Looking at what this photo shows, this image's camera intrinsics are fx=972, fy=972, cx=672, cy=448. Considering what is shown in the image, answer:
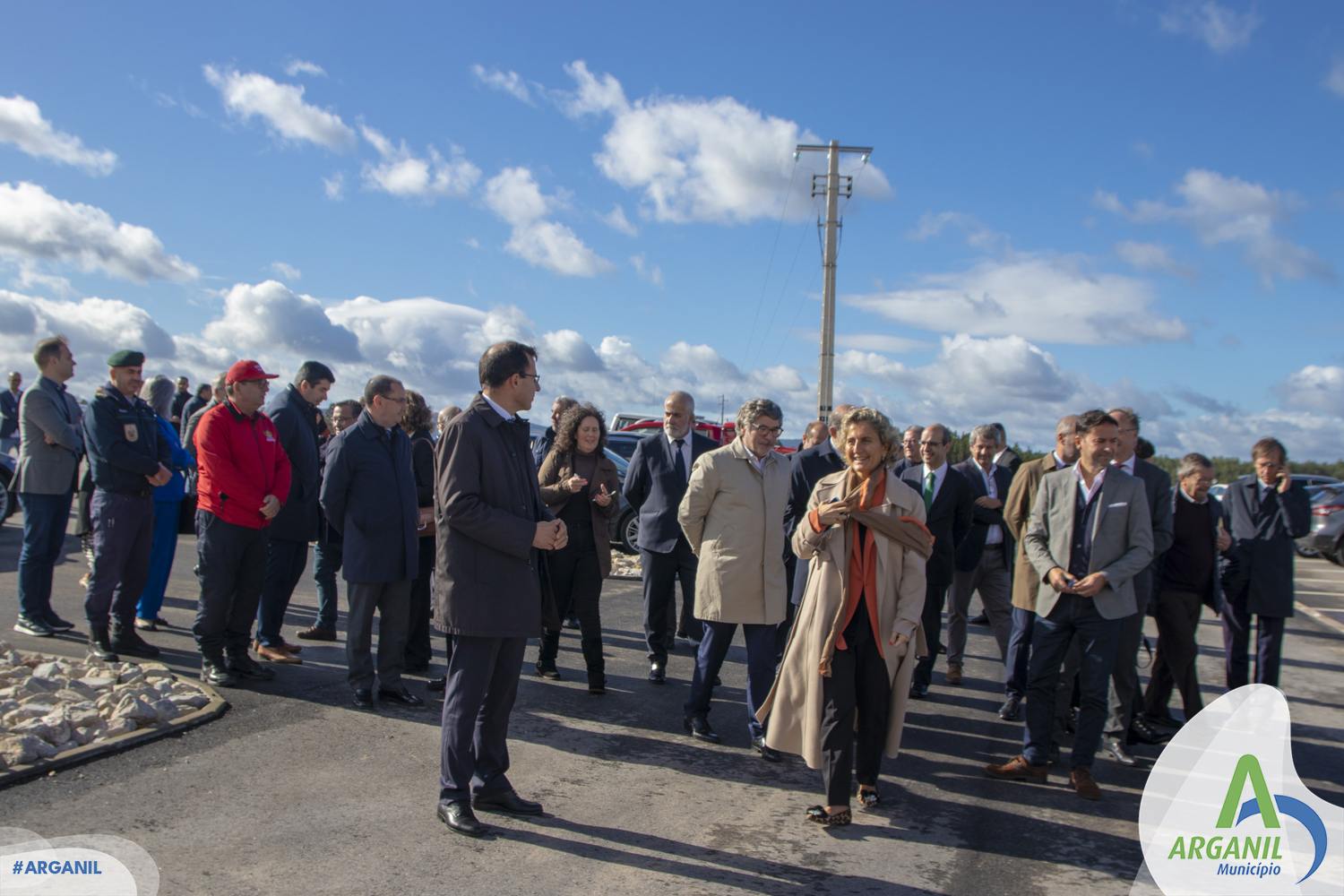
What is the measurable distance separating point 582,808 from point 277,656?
343cm

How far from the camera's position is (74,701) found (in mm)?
5480

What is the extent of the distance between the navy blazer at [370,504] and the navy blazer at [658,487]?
1.75 meters

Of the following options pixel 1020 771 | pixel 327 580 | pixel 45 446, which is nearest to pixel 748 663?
pixel 1020 771

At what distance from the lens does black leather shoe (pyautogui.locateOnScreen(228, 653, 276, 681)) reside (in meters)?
6.39

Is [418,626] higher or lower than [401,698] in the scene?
higher

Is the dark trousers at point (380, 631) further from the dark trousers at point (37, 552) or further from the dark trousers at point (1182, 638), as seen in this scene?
the dark trousers at point (1182, 638)

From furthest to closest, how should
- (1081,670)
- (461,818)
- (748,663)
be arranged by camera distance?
(748,663)
(1081,670)
(461,818)

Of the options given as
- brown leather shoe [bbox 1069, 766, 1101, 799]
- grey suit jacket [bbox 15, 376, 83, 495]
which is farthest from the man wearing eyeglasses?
grey suit jacket [bbox 15, 376, 83, 495]

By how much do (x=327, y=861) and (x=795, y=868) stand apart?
74.9 inches

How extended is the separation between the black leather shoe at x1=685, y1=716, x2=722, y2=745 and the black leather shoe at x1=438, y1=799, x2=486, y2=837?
187cm

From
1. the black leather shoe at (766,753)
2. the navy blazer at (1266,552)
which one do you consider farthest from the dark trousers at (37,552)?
the navy blazer at (1266,552)

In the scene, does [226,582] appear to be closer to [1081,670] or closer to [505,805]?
[505,805]

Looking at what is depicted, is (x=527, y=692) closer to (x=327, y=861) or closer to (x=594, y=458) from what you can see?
(x=594, y=458)

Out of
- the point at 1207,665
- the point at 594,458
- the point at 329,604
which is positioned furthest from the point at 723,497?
the point at 1207,665
